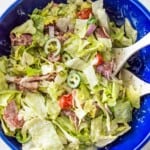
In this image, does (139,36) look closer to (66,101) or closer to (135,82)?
(135,82)

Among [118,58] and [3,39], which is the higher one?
[3,39]

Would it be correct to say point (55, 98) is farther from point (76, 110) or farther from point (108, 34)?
point (108, 34)

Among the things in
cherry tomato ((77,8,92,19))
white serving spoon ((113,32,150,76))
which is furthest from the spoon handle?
cherry tomato ((77,8,92,19))

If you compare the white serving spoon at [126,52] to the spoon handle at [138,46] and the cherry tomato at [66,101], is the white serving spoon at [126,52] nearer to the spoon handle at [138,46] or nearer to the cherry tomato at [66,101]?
the spoon handle at [138,46]

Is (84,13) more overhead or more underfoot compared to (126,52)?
more overhead

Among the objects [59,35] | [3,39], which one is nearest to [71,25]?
[59,35]

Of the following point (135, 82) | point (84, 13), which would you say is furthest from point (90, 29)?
point (135, 82)
